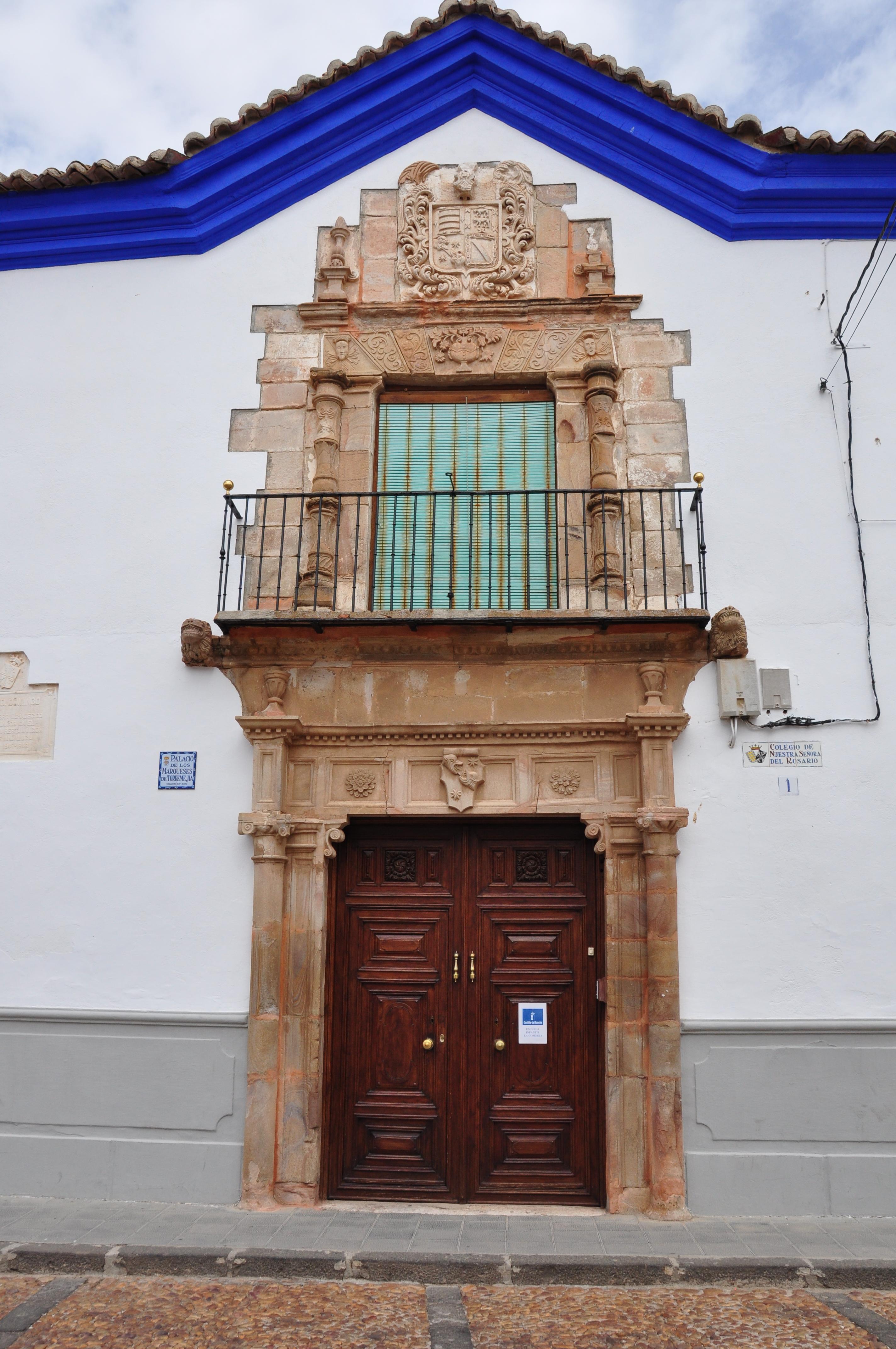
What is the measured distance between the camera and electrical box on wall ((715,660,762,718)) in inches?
201

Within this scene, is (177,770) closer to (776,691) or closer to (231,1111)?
(231,1111)

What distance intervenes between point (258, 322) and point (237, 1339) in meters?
Result: 5.11

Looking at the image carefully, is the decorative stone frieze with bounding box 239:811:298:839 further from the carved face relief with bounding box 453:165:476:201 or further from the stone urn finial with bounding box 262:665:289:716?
the carved face relief with bounding box 453:165:476:201

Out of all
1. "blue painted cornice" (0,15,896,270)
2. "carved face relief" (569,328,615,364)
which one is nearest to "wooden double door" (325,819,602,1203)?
"carved face relief" (569,328,615,364)

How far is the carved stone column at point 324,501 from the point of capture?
5480mm

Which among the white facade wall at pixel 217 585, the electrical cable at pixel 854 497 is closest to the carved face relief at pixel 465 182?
the white facade wall at pixel 217 585

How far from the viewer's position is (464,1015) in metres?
5.20

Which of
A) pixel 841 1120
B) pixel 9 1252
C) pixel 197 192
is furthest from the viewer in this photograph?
pixel 197 192

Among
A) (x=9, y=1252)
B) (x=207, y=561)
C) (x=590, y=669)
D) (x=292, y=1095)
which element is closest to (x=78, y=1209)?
(x=9, y=1252)

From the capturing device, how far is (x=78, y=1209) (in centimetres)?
474

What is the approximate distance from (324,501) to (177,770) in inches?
67.1

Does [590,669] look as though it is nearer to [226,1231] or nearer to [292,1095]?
[292,1095]

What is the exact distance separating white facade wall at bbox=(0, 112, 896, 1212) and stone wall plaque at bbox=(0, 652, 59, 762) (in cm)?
6

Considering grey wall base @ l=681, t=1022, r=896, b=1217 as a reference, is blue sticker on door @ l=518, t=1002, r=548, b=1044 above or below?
above
